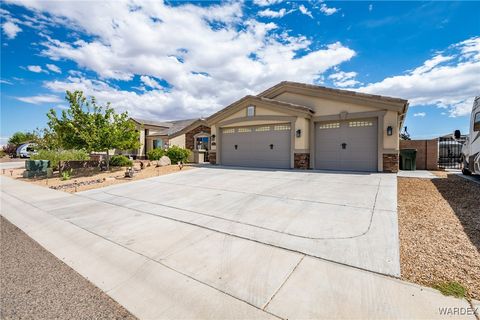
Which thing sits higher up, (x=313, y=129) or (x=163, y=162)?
(x=313, y=129)

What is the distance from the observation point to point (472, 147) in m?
8.68

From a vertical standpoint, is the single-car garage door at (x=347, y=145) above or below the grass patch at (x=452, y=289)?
above

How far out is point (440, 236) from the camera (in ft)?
12.9

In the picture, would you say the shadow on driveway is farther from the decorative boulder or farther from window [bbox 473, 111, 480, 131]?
the decorative boulder

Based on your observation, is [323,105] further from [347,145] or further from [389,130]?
[389,130]

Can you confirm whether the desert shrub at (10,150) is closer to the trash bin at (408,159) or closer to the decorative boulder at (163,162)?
the decorative boulder at (163,162)

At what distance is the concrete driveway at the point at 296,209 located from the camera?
3.71m

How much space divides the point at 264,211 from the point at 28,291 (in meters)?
4.29

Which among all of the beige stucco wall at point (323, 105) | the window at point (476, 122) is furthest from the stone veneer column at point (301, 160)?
the window at point (476, 122)

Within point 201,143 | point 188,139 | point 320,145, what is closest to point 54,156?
point 188,139

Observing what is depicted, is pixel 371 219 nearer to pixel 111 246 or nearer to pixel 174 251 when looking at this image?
pixel 174 251

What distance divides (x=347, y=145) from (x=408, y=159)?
380 centimetres

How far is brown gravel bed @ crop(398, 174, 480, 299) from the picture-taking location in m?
2.88

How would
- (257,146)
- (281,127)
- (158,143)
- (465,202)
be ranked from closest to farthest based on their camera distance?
(465,202) < (281,127) < (257,146) < (158,143)
